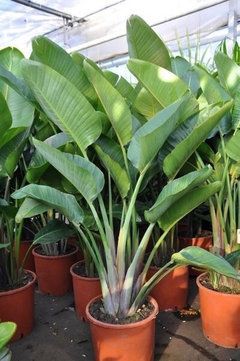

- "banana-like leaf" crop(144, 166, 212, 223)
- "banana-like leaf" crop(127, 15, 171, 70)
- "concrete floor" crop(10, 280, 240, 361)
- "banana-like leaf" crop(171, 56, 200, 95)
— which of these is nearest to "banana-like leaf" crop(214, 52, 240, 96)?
"banana-like leaf" crop(171, 56, 200, 95)

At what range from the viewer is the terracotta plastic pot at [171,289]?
1706mm

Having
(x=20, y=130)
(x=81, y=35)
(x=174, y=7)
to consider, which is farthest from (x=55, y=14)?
(x=20, y=130)

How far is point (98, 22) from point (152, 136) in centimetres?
518

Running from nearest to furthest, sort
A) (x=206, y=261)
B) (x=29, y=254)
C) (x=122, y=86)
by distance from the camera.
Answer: (x=206, y=261) → (x=122, y=86) → (x=29, y=254)

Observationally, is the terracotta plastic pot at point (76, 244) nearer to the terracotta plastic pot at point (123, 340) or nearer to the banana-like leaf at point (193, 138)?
the terracotta plastic pot at point (123, 340)

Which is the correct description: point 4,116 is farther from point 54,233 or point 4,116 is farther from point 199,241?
point 199,241

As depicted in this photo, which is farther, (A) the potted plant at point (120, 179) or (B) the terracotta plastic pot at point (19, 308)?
(B) the terracotta plastic pot at point (19, 308)

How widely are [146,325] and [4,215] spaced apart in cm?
68

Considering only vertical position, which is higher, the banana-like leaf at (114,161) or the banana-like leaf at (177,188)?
the banana-like leaf at (114,161)

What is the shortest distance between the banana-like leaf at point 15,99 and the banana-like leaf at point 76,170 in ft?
1.10

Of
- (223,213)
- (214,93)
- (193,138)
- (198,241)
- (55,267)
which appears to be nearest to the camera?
(193,138)

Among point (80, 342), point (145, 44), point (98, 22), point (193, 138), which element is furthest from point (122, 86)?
point (98, 22)

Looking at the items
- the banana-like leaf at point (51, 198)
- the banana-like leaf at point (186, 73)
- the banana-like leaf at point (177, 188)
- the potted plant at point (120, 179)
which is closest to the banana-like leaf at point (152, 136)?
the potted plant at point (120, 179)

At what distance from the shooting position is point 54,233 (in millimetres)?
1444
